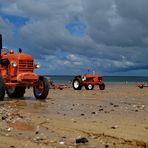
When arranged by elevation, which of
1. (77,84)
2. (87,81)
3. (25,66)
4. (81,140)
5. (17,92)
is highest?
(25,66)

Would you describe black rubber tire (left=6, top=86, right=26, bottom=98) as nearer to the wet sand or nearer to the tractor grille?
the tractor grille

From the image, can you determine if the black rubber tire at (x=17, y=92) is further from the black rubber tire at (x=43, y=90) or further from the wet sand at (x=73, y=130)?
the wet sand at (x=73, y=130)

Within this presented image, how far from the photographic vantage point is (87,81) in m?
32.0

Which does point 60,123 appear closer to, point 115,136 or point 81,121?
point 81,121

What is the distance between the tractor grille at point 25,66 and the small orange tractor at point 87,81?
1418 centimetres

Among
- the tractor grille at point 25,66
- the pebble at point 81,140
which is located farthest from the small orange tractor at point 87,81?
the pebble at point 81,140

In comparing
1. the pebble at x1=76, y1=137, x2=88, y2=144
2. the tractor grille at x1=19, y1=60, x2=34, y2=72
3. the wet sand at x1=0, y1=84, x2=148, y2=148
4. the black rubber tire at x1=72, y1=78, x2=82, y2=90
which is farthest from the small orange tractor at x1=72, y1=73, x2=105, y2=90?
the pebble at x1=76, y1=137, x2=88, y2=144

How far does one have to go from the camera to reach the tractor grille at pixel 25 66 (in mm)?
16891

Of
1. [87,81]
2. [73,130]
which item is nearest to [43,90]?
[73,130]

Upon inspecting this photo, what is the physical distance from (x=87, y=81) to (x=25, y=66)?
15367 millimetres

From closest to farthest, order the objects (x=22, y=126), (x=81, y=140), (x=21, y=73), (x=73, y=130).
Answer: (x=81, y=140)
(x=73, y=130)
(x=22, y=126)
(x=21, y=73)

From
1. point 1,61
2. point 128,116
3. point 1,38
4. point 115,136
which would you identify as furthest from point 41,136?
point 1,61

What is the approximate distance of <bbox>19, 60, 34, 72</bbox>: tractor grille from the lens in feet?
55.4

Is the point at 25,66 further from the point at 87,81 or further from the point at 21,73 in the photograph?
the point at 87,81
